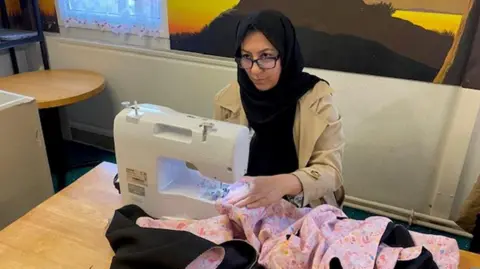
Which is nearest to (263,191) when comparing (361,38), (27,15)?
(361,38)

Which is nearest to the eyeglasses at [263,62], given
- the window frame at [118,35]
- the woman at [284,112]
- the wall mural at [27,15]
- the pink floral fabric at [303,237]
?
the woman at [284,112]

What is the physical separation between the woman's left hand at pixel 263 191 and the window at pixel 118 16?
150 centimetres

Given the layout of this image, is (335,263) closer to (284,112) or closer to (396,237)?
(396,237)

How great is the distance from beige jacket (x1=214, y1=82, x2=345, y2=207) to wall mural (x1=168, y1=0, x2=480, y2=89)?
0.65m

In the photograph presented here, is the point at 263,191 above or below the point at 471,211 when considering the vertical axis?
above

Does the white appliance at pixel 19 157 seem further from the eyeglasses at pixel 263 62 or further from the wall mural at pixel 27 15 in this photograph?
the wall mural at pixel 27 15

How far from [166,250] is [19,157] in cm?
93

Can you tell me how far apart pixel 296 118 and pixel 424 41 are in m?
0.80

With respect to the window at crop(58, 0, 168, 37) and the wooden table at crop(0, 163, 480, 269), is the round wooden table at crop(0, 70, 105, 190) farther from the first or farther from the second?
the wooden table at crop(0, 163, 480, 269)

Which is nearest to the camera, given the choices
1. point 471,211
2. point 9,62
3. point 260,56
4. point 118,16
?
point 260,56

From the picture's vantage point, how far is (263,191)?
1.01 metres

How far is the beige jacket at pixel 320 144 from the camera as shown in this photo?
122cm

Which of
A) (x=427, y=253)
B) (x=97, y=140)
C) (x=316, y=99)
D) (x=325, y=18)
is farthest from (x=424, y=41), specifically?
(x=97, y=140)

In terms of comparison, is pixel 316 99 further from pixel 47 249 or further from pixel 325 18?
pixel 47 249
